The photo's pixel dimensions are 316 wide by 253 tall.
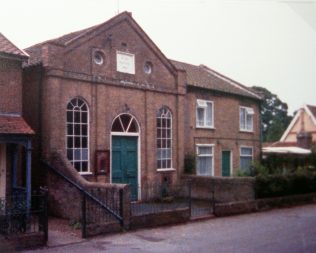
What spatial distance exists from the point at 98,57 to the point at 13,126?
5863mm

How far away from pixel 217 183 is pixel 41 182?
749 centimetres

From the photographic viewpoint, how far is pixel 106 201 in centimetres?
1364

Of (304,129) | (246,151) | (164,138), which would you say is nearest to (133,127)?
(164,138)

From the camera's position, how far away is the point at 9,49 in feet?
45.7

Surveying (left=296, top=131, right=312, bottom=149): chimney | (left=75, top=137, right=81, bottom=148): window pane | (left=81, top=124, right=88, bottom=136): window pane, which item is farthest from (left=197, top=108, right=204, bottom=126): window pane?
(left=296, top=131, right=312, bottom=149): chimney

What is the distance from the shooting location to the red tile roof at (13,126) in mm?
12633

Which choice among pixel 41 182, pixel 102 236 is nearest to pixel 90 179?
pixel 41 182

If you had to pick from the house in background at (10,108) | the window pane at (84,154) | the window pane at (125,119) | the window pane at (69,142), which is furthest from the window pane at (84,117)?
the house in background at (10,108)

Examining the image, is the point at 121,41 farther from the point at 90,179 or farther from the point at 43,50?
the point at 90,179

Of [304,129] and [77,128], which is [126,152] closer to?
[77,128]

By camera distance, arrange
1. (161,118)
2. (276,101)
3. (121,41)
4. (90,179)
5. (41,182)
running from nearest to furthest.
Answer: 1. (41,182)
2. (90,179)
3. (121,41)
4. (161,118)
5. (276,101)

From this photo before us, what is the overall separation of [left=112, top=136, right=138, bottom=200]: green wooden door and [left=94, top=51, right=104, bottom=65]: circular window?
3.21 meters

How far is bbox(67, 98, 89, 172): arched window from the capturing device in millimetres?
16562

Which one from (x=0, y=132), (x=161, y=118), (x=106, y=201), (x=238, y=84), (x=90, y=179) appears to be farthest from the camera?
(x=238, y=84)
